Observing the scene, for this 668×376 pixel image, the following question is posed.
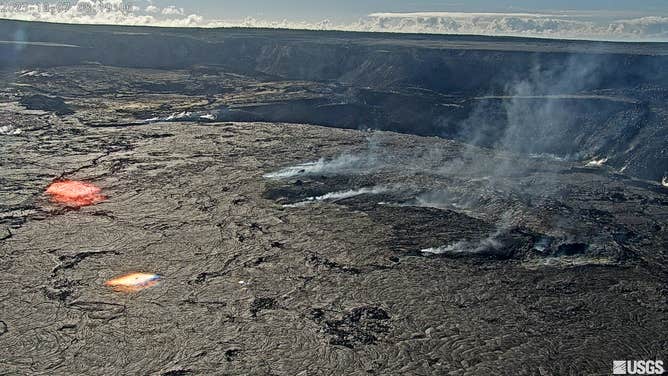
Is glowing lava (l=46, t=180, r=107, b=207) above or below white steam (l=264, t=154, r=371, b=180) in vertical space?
below

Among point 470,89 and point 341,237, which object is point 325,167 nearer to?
point 341,237

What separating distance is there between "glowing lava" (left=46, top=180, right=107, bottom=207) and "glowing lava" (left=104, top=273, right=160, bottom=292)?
762 centimetres

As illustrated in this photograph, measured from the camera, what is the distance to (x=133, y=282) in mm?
16656

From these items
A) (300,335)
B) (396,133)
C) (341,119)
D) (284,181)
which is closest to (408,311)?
(300,335)

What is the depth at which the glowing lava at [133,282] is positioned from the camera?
1628cm

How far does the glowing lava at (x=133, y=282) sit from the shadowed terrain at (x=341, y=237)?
0.32 metres

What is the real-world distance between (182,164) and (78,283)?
45.2 feet

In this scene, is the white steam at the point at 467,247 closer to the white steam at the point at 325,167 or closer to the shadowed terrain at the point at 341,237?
the shadowed terrain at the point at 341,237

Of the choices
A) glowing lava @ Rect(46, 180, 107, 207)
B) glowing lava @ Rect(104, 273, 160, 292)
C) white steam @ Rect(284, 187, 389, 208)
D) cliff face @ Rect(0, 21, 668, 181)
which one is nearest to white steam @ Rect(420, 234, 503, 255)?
white steam @ Rect(284, 187, 389, 208)

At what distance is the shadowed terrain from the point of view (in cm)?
1376

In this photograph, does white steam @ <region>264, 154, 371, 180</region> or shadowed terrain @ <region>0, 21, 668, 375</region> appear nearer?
shadowed terrain @ <region>0, 21, 668, 375</region>

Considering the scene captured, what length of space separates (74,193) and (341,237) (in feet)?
40.8

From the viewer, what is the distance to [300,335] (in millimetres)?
14141

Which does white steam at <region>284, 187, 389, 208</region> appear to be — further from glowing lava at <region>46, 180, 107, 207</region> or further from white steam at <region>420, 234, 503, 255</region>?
glowing lava at <region>46, 180, 107, 207</region>
